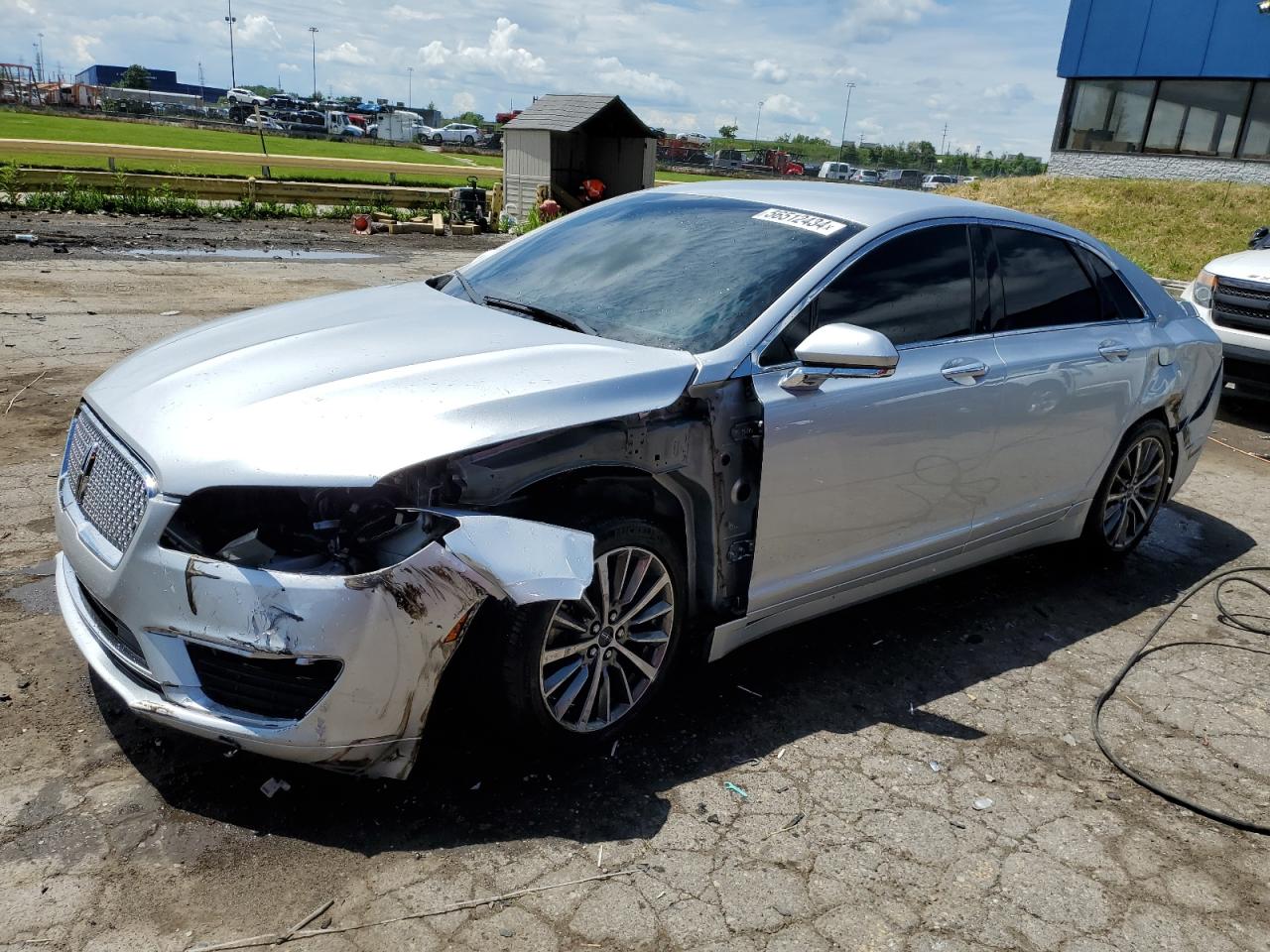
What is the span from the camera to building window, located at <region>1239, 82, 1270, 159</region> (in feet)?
83.6

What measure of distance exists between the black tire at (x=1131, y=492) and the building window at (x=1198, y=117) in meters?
26.4

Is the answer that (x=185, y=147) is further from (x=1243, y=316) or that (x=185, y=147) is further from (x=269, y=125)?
(x=1243, y=316)

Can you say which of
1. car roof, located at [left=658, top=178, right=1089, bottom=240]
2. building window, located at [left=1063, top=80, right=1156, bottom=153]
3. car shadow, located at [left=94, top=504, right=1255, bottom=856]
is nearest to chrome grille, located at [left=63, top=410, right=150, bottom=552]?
car shadow, located at [left=94, top=504, right=1255, bottom=856]

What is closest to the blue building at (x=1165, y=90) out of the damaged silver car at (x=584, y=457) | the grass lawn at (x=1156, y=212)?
the grass lawn at (x=1156, y=212)

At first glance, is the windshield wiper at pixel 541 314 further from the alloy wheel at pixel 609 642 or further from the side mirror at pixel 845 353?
the alloy wheel at pixel 609 642

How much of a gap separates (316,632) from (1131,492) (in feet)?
14.1

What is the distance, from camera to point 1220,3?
84.7ft

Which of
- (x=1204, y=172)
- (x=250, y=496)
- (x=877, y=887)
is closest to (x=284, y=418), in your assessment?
(x=250, y=496)

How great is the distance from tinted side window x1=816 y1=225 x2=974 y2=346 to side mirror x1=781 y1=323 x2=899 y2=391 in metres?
0.27

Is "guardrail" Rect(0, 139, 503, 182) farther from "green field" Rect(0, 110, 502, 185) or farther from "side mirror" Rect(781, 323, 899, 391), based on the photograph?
"side mirror" Rect(781, 323, 899, 391)

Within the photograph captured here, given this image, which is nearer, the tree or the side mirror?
the side mirror

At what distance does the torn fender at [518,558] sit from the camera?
2.58 metres

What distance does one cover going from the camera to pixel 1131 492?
16.6 feet

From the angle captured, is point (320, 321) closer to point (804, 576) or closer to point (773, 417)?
point (773, 417)
